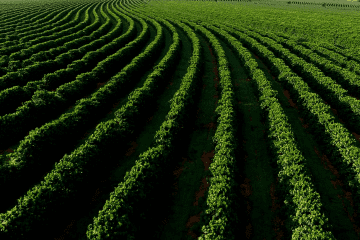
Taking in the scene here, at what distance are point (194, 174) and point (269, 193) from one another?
4390 millimetres

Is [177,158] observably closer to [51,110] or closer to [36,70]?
[51,110]

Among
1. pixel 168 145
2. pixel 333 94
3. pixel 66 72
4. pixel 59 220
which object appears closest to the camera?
pixel 59 220

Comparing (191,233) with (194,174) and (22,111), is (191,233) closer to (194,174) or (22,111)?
(194,174)

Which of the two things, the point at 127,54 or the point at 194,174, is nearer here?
the point at 194,174

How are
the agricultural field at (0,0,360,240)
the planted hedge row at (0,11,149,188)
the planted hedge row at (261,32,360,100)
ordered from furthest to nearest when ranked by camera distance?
→ the planted hedge row at (261,32,360,100)
the planted hedge row at (0,11,149,188)
the agricultural field at (0,0,360,240)

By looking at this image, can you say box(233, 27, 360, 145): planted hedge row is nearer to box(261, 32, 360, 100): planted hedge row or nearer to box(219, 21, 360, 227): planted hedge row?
box(261, 32, 360, 100): planted hedge row

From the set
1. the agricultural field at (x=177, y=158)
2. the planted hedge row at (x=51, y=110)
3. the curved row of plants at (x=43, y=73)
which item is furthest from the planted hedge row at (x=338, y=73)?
the curved row of plants at (x=43, y=73)

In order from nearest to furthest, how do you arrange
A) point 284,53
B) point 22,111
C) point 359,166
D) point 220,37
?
1. point 359,166
2. point 22,111
3. point 284,53
4. point 220,37

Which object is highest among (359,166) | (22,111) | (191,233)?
(359,166)

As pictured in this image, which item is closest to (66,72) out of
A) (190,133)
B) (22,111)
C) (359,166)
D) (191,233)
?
(22,111)

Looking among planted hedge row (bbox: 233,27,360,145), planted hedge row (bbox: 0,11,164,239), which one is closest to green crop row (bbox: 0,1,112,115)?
planted hedge row (bbox: 0,11,164,239)

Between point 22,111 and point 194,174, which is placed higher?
point 22,111

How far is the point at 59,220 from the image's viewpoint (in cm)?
931

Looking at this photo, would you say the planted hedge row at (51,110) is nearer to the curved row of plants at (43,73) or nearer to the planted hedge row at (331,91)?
the curved row of plants at (43,73)
